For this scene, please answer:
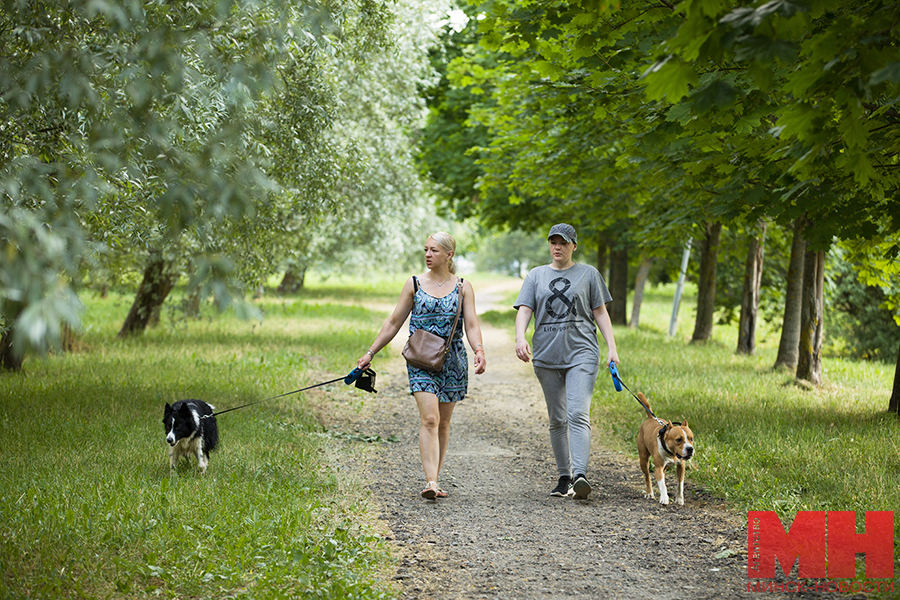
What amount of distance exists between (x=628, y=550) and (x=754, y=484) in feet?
5.74

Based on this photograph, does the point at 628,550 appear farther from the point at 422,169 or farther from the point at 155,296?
the point at 422,169

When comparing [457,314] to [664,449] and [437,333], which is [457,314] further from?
[664,449]

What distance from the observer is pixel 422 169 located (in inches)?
969

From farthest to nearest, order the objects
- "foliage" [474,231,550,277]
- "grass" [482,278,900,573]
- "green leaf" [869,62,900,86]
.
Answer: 1. "foliage" [474,231,550,277]
2. "grass" [482,278,900,573]
3. "green leaf" [869,62,900,86]

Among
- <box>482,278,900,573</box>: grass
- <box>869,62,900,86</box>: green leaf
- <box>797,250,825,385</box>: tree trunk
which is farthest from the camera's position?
<box>797,250,825,385</box>: tree trunk

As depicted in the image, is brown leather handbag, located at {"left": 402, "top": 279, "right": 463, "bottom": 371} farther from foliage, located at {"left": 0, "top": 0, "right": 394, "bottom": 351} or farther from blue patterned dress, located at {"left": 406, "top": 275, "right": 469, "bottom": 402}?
foliage, located at {"left": 0, "top": 0, "right": 394, "bottom": 351}

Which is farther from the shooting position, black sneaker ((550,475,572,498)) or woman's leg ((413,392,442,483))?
black sneaker ((550,475,572,498))

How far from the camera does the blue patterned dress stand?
669 centimetres

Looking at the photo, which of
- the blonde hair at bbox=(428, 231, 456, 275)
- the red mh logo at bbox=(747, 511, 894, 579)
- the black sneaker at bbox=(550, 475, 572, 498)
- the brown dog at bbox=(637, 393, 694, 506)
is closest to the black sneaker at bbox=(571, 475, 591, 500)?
the black sneaker at bbox=(550, 475, 572, 498)

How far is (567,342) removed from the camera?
673 centimetres

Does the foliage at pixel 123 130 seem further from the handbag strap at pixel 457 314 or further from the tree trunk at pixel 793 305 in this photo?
the tree trunk at pixel 793 305

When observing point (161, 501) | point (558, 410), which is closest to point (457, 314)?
point (558, 410)

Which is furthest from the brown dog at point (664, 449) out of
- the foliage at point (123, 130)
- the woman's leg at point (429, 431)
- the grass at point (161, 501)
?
the foliage at point (123, 130)

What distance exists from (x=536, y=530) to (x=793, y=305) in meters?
9.53
